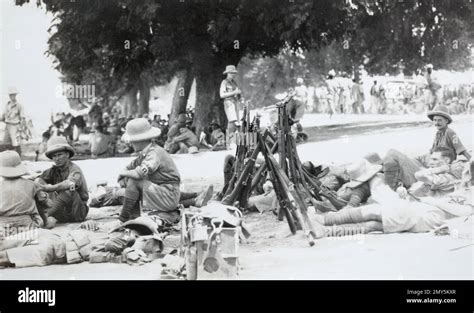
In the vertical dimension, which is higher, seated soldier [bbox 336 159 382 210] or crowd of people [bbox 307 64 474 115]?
crowd of people [bbox 307 64 474 115]

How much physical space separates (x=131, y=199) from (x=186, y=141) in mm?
1653

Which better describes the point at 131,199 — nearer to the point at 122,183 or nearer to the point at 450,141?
the point at 122,183

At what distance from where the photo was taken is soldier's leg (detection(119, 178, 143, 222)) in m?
8.10

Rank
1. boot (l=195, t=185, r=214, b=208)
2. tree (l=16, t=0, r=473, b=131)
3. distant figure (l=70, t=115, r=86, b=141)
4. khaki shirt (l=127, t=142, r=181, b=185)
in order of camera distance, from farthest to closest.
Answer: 1. distant figure (l=70, t=115, r=86, b=141)
2. tree (l=16, t=0, r=473, b=131)
3. boot (l=195, t=185, r=214, b=208)
4. khaki shirt (l=127, t=142, r=181, b=185)

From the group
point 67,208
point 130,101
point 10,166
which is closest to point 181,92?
point 130,101

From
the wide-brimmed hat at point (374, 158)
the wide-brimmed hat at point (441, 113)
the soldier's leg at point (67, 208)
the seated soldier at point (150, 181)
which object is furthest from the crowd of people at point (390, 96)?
the soldier's leg at point (67, 208)

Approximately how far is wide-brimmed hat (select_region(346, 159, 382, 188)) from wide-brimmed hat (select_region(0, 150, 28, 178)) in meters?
3.54

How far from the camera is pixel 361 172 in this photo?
8414 mm

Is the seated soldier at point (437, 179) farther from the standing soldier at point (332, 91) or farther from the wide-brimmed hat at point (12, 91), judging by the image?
the wide-brimmed hat at point (12, 91)

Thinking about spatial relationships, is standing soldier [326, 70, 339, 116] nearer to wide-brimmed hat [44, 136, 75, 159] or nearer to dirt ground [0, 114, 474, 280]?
dirt ground [0, 114, 474, 280]

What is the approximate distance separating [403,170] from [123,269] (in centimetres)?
344

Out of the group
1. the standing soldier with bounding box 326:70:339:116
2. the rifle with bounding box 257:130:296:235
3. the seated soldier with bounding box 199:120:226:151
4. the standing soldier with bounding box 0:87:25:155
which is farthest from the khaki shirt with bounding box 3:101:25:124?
the standing soldier with bounding box 326:70:339:116
